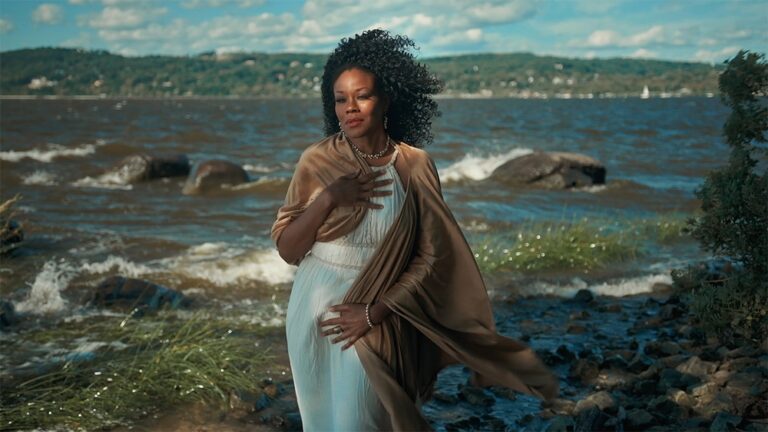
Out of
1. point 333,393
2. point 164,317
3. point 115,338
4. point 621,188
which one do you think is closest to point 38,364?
point 115,338

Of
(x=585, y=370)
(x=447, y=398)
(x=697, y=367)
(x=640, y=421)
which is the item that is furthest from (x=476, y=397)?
(x=697, y=367)

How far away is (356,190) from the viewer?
3.13 metres

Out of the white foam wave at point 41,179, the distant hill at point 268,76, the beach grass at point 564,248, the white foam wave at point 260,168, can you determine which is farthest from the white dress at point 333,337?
the distant hill at point 268,76

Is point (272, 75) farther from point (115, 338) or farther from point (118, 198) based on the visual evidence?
point (115, 338)

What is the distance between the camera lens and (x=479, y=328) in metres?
3.30

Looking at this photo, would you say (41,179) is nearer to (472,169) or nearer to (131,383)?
(472,169)

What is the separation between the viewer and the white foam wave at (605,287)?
30.2 ft

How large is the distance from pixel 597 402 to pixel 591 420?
13.1 inches

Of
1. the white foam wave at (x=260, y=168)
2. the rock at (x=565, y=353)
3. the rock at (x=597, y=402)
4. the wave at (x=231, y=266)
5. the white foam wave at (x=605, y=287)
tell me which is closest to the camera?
the rock at (x=597, y=402)

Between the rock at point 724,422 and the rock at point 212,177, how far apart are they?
15.7 m

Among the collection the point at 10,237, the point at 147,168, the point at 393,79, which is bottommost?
the point at 10,237

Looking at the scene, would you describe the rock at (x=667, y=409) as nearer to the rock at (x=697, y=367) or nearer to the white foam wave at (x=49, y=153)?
the rock at (x=697, y=367)

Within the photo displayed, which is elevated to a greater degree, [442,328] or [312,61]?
[312,61]

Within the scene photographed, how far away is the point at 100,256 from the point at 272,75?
139 m
